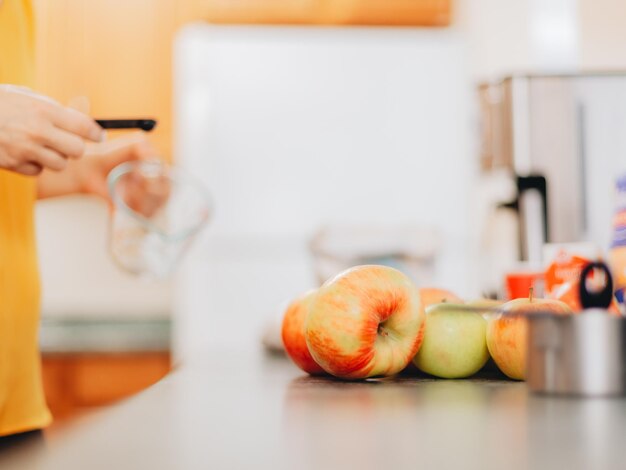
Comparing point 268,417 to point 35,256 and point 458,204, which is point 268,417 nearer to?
point 35,256

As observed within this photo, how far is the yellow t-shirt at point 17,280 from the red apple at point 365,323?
0.48m

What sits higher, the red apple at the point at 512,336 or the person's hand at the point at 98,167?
the person's hand at the point at 98,167

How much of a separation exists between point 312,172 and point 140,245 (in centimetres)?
164

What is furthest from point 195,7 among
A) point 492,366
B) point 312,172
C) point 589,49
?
point 492,366

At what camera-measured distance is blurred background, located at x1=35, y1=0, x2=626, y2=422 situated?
2.65 m

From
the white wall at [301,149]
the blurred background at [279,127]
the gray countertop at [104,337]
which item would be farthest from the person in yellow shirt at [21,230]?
the gray countertop at [104,337]

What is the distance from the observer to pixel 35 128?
895 mm

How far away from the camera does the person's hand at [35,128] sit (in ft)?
2.90

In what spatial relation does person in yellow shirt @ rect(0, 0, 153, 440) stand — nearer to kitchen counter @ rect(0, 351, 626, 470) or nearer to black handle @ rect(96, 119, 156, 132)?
black handle @ rect(96, 119, 156, 132)

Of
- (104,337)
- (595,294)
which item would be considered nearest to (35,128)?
(595,294)

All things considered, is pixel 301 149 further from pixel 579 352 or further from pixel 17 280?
pixel 579 352

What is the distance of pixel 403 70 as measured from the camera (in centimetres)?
275

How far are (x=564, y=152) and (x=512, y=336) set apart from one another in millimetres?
462

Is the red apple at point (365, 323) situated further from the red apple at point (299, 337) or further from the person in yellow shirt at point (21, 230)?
the person in yellow shirt at point (21, 230)
